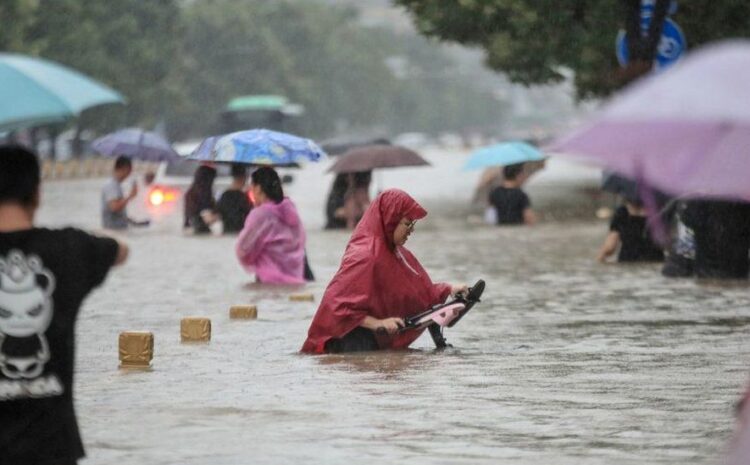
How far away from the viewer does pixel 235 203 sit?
1055 inches

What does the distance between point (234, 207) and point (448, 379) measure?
15580 millimetres

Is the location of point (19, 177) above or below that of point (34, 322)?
above

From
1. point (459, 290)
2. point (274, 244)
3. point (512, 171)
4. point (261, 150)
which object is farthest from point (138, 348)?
point (512, 171)

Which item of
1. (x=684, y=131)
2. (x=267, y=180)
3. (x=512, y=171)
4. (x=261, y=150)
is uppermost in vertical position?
(x=512, y=171)

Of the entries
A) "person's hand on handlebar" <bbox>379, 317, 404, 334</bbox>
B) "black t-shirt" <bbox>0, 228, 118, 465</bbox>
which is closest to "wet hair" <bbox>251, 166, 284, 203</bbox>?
"person's hand on handlebar" <bbox>379, 317, 404, 334</bbox>

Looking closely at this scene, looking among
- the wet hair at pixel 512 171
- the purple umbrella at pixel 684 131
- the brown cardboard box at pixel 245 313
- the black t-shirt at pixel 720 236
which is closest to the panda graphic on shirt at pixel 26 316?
the purple umbrella at pixel 684 131

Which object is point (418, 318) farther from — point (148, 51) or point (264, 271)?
point (148, 51)

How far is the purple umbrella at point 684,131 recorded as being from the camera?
18.5ft

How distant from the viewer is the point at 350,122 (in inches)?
6398

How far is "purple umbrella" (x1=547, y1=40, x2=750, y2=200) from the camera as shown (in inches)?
222

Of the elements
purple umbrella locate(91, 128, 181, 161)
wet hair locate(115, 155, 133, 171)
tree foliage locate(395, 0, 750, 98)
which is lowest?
wet hair locate(115, 155, 133, 171)

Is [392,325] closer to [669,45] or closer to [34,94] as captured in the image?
[34,94]

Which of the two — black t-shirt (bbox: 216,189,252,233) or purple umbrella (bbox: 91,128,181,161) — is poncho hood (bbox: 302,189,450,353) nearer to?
black t-shirt (bbox: 216,189,252,233)

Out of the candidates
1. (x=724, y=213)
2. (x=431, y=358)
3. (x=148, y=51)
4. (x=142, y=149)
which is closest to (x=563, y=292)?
(x=724, y=213)
